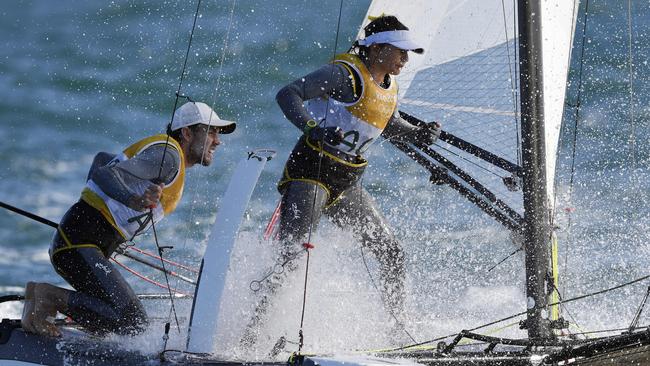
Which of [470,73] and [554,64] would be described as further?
[470,73]

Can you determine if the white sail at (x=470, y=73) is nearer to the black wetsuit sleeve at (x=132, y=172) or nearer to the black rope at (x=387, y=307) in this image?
the black rope at (x=387, y=307)

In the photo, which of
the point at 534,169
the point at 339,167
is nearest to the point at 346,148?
the point at 339,167

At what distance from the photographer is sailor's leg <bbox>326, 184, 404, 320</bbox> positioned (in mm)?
3730

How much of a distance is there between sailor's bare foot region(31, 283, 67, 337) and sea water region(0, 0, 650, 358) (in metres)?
0.66

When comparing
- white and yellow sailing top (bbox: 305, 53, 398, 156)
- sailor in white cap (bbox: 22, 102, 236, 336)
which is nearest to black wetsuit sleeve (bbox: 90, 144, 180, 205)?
sailor in white cap (bbox: 22, 102, 236, 336)

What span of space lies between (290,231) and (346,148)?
43cm

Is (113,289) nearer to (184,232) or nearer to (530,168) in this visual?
(530,168)

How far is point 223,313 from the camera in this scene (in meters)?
3.01

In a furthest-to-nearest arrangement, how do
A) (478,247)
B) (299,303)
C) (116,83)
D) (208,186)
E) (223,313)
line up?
1. (116,83)
2. (208,186)
3. (478,247)
4. (299,303)
5. (223,313)

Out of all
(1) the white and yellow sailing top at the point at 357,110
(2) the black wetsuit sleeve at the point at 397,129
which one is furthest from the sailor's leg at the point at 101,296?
(2) the black wetsuit sleeve at the point at 397,129

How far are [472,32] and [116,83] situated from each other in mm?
4824

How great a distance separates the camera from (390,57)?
351cm

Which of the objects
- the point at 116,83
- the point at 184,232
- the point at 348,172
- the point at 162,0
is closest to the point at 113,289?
the point at 348,172

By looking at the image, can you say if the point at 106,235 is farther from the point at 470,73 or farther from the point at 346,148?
the point at 470,73
